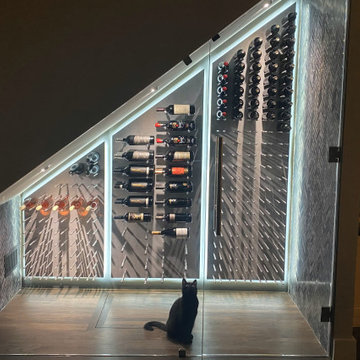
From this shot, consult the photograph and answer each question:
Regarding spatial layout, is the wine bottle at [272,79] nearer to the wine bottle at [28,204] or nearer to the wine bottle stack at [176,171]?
the wine bottle stack at [176,171]


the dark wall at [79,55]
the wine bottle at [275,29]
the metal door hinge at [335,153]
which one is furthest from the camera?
the wine bottle at [275,29]

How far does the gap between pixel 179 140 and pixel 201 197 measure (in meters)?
0.42

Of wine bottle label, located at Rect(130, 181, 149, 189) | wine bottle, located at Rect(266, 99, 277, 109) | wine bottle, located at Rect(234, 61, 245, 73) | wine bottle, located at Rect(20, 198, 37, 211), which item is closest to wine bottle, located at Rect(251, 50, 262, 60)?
wine bottle, located at Rect(234, 61, 245, 73)

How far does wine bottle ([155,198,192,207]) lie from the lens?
2828 mm

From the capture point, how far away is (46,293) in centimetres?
288

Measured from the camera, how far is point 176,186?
112 inches

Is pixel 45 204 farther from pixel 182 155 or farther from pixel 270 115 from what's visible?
pixel 270 115

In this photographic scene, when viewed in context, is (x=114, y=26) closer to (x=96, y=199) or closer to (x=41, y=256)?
(x=96, y=199)

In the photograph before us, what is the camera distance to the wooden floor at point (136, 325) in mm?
2457

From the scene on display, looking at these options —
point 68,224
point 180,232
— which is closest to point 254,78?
point 180,232

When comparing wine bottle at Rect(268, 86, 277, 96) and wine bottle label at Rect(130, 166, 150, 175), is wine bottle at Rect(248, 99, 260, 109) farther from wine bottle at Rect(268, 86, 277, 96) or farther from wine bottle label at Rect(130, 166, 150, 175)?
wine bottle label at Rect(130, 166, 150, 175)

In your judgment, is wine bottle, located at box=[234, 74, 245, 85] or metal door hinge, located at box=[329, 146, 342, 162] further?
wine bottle, located at box=[234, 74, 245, 85]

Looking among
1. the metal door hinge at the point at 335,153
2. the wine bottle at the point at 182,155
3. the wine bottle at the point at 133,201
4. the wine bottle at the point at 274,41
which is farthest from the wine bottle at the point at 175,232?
the wine bottle at the point at 274,41

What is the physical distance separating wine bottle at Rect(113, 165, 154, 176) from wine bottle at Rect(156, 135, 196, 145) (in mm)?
209
